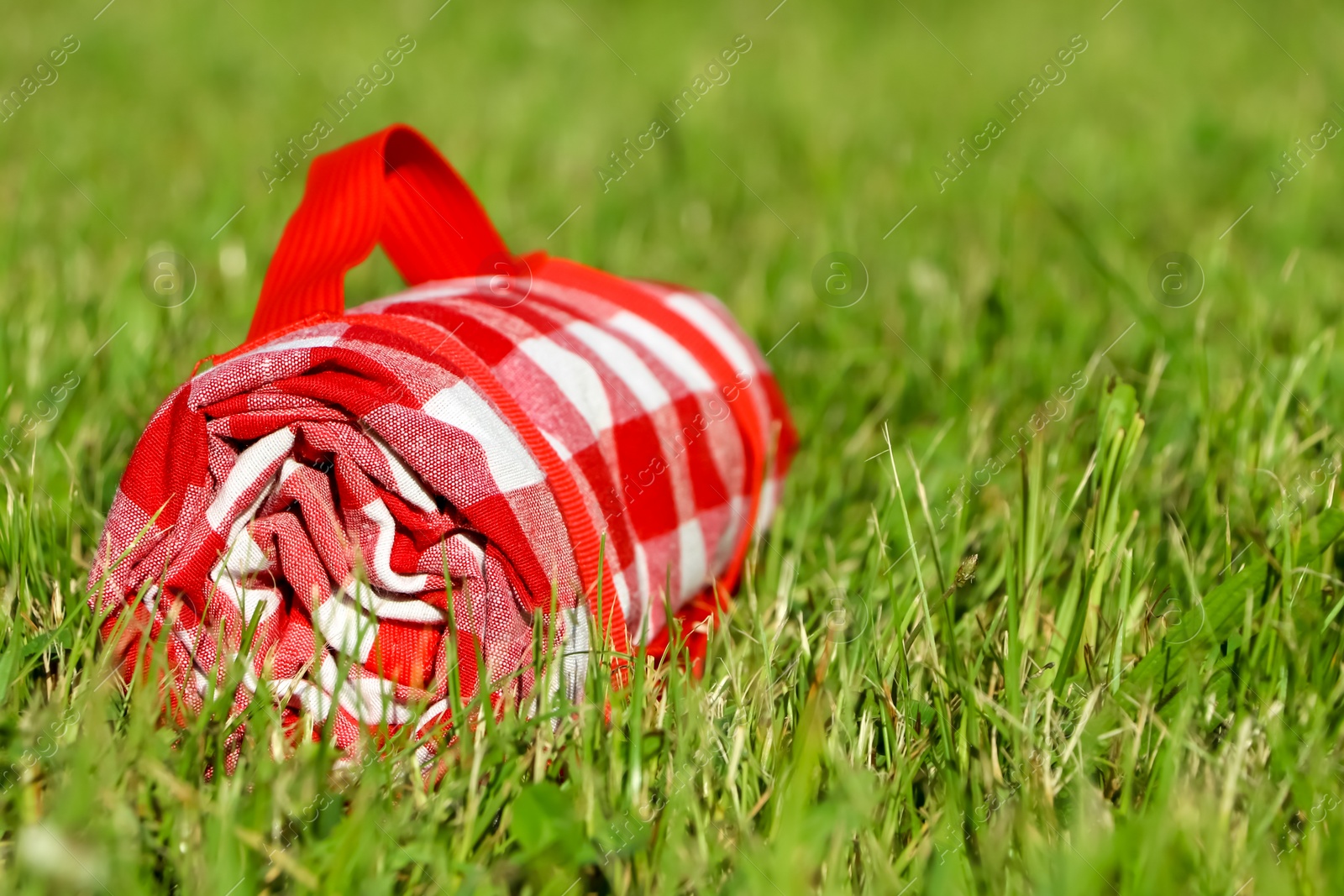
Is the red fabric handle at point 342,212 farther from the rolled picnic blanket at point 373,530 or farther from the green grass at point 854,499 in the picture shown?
the green grass at point 854,499

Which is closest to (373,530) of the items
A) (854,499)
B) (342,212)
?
(342,212)

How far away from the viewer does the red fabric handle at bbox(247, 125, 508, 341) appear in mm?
1434

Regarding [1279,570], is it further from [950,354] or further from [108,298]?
[108,298]

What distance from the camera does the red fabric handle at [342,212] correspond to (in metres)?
1.43

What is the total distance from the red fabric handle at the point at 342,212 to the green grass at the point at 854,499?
389 mm

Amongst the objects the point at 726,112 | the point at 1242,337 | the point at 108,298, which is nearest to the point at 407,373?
the point at 108,298

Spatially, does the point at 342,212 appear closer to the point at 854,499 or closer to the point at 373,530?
the point at 373,530

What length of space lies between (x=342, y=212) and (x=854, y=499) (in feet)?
3.14

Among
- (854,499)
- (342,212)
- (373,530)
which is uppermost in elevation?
(342,212)

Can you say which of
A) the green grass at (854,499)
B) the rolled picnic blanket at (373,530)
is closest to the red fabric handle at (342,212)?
the rolled picnic blanket at (373,530)

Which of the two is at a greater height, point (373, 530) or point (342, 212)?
point (342, 212)

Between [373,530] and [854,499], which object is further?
[854,499]

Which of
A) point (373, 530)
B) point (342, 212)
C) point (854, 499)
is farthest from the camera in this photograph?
point (854, 499)

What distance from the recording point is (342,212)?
1.45 metres
